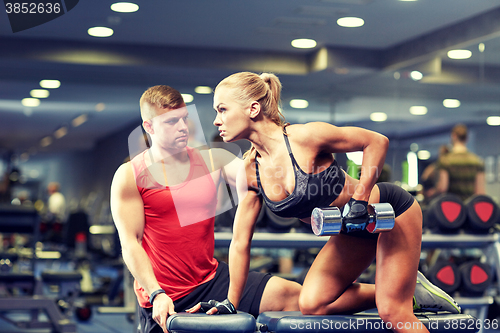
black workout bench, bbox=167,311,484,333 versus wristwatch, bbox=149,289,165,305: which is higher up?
wristwatch, bbox=149,289,165,305

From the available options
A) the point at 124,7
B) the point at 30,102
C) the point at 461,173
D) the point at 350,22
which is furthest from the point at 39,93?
the point at 461,173

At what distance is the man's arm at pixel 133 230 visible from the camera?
5.96 feet

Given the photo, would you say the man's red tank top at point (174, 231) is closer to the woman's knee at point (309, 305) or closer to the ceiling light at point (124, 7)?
the woman's knee at point (309, 305)

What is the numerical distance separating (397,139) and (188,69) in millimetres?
2614

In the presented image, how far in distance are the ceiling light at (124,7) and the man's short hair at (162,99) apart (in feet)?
9.39

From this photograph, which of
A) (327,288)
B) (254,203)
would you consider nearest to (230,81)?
(254,203)

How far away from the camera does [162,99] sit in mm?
1922

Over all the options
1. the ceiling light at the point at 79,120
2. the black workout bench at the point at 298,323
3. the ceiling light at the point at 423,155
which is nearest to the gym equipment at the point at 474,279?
the black workout bench at the point at 298,323

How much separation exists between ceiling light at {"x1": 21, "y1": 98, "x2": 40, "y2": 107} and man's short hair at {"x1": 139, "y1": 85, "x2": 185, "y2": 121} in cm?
563

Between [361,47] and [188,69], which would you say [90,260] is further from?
[361,47]

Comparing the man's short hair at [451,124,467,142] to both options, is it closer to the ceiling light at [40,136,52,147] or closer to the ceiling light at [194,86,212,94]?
the ceiling light at [194,86,212,94]

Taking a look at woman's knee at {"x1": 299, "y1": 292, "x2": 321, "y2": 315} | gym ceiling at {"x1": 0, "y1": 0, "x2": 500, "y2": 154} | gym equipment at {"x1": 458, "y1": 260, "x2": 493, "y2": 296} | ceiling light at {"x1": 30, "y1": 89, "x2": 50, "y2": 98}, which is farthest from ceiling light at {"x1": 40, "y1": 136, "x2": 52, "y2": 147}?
woman's knee at {"x1": 299, "y1": 292, "x2": 321, "y2": 315}

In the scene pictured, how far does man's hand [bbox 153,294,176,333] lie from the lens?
69.2 inches

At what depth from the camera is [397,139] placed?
631 cm
